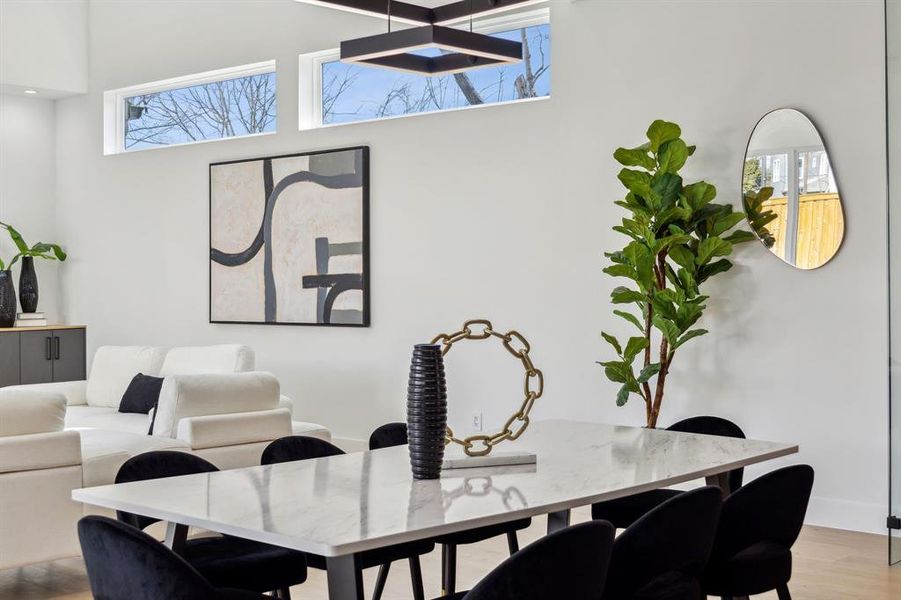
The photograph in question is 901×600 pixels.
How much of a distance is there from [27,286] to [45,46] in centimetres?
209

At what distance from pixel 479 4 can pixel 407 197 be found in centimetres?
340

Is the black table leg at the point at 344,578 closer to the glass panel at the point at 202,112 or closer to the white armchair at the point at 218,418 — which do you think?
the white armchair at the point at 218,418

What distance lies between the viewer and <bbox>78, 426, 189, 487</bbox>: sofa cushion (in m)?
4.61

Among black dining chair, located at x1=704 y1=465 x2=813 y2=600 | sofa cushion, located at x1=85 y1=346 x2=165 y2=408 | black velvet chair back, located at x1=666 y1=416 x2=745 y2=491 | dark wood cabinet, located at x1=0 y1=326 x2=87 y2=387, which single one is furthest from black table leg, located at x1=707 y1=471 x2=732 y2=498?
dark wood cabinet, located at x1=0 y1=326 x2=87 y2=387

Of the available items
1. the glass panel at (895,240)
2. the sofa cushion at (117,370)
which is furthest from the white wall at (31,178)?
the glass panel at (895,240)

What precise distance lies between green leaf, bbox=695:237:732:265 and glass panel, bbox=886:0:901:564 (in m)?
0.86

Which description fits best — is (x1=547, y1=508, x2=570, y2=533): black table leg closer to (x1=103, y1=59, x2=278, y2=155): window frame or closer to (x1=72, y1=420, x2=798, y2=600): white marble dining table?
(x1=72, y1=420, x2=798, y2=600): white marble dining table

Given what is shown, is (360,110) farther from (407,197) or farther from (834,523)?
(834,523)

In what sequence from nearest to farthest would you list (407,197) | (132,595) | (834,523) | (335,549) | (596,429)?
(335,549), (132,595), (596,429), (834,523), (407,197)

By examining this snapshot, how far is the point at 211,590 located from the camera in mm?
2324

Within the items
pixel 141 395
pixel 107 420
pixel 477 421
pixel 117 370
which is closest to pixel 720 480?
pixel 477 421

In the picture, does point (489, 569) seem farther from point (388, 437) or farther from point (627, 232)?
point (627, 232)

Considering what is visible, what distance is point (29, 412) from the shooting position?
4.36 meters

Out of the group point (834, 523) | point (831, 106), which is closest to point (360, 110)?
point (831, 106)
